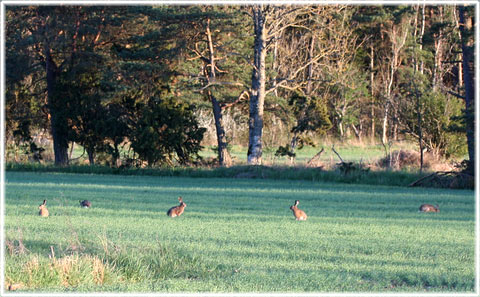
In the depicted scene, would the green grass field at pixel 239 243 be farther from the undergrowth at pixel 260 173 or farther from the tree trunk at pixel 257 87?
the tree trunk at pixel 257 87

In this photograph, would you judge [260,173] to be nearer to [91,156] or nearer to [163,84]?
[163,84]

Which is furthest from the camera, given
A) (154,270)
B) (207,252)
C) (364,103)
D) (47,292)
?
(364,103)

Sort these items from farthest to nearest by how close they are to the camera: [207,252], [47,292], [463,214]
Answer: [463,214], [207,252], [47,292]

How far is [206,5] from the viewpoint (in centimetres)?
3400

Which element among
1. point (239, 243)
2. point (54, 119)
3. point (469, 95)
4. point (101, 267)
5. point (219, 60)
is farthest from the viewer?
point (54, 119)

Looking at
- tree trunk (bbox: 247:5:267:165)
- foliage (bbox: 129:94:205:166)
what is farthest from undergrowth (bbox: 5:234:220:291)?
tree trunk (bbox: 247:5:267:165)

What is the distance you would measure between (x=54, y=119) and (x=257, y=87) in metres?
10.0

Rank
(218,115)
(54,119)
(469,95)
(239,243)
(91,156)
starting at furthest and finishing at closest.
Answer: (91,156), (54,119), (218,115), (469,95), (239,243)

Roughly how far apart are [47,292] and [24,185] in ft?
58.7

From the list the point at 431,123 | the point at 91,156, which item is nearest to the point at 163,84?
the point at 91,156

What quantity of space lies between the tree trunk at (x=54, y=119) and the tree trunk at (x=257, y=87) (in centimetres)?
919

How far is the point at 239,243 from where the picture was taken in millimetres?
12891

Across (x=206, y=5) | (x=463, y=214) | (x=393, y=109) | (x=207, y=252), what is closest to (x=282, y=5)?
(x=206, y=5)

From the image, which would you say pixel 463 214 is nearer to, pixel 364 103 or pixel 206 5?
pixel 206 5
